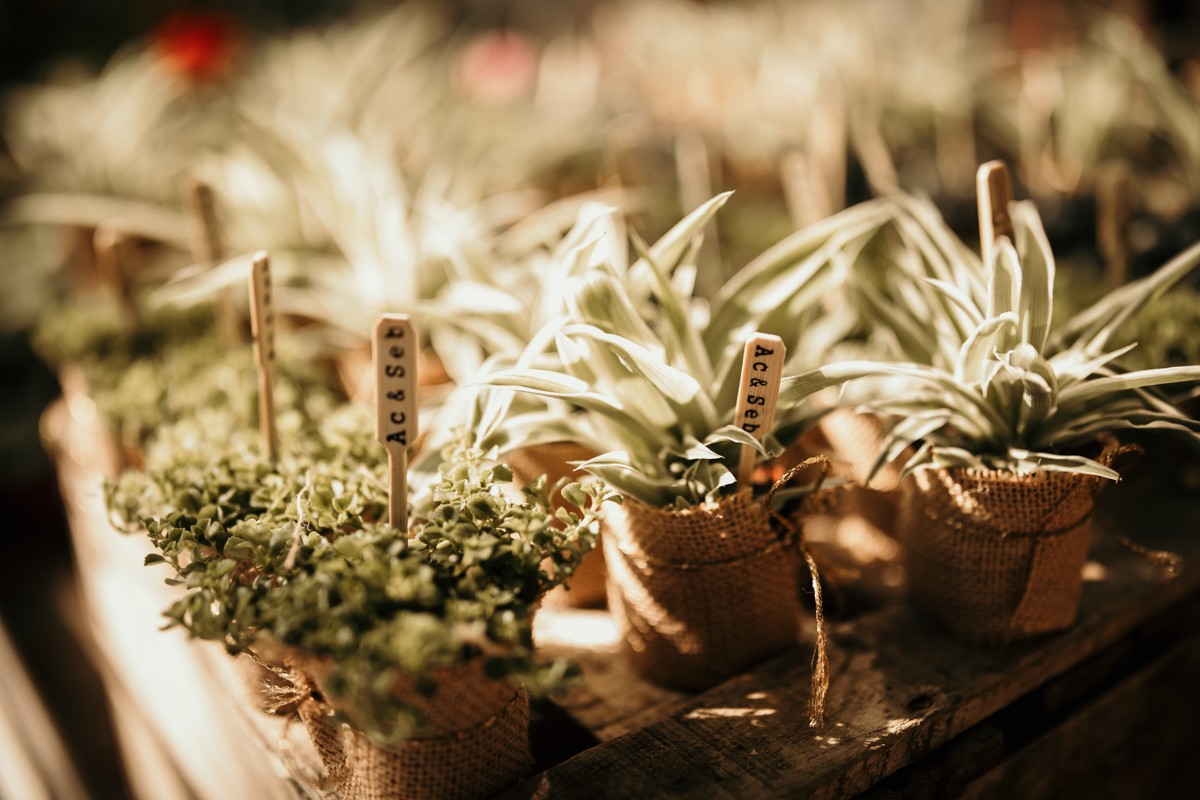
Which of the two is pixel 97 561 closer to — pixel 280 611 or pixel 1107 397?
pixel 280 611

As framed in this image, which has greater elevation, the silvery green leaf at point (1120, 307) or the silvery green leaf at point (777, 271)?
the silvery green leaf at point (777, 271)

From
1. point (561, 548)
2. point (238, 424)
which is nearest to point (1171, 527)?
point (561, 548)

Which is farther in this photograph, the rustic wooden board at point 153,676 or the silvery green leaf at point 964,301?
the rustic wooden board at point 153,676

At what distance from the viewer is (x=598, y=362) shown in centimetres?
93

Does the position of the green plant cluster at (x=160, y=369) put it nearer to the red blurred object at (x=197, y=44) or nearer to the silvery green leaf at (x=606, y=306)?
the silvery green leaf at (x=606, y=306)

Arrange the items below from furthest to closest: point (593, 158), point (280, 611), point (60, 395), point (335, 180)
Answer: point (60, 395), point (593, 158), point (335, 180), point (280, 611)

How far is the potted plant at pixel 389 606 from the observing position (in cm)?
71

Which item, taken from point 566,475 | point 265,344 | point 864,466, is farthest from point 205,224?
point 864,466

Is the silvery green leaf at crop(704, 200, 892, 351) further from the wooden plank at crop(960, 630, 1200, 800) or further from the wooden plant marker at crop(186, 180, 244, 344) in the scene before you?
the wooden plant marker at crop(186, 180, 244, 344)

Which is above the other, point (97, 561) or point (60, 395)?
point (60, 395)

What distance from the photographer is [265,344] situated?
1.06 metres

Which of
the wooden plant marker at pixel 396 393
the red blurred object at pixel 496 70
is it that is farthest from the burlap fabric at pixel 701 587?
the red blurred object at pixel 496 70

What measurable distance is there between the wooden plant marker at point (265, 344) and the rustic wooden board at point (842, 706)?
487mm

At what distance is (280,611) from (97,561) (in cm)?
102
